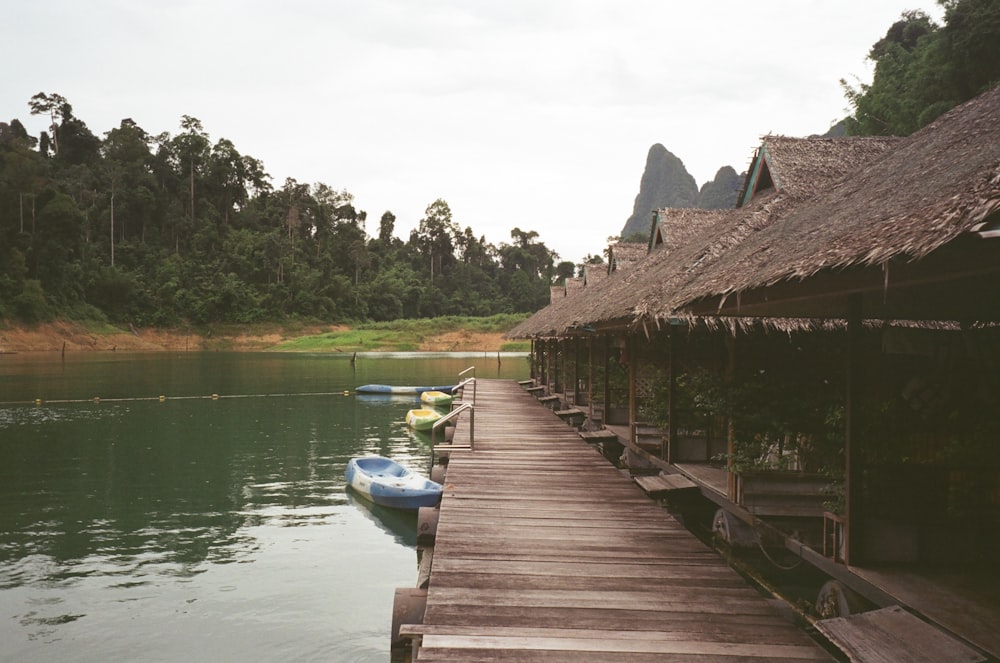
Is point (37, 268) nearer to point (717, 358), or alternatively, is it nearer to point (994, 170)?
point (717, 358)

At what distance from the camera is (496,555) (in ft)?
19.4

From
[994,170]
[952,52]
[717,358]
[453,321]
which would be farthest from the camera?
[453,321]

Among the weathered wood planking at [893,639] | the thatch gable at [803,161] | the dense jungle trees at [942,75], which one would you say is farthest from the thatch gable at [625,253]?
the weathered wood planking at [893,639]

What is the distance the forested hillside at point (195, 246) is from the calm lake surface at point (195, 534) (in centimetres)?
3821

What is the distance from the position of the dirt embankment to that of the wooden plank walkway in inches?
2147

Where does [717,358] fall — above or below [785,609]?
above

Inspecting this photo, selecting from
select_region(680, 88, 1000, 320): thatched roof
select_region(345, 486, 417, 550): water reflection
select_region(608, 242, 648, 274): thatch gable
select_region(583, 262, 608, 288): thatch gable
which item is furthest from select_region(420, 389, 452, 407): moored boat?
select_region(680, 88, 1000, 320): thatched roof

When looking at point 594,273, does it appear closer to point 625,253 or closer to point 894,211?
point 625,253

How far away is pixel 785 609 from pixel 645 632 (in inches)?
41.4

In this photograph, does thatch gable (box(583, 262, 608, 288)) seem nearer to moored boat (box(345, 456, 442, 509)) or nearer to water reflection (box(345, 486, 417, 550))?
moored boat (box(345, 456, 442, 509))

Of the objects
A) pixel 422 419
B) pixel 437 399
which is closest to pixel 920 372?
pixel 422 419

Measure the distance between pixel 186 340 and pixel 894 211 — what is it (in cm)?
6664

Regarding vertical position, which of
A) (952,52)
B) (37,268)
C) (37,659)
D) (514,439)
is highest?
(952,52)

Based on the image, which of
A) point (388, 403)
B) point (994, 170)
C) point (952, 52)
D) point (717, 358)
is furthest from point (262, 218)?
point (994, 170)
